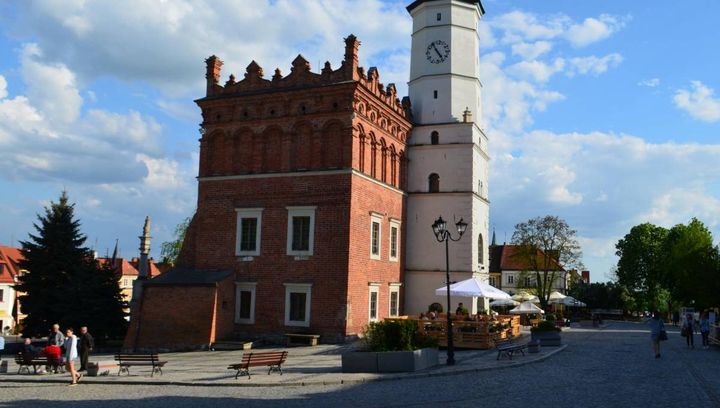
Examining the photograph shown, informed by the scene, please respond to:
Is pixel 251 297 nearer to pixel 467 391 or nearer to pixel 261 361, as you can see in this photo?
pixel 261 361

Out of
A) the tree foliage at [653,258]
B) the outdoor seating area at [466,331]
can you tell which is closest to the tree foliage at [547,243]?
the tree foliage at [653,258]

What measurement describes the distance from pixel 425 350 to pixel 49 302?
26.6 metres

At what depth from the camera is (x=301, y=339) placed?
2706 cm

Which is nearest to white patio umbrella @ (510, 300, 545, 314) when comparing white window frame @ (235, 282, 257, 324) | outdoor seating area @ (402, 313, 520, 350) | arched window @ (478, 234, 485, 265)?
arched window @ (478, 234, 485, 265)

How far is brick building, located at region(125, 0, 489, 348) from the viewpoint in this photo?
2769cm

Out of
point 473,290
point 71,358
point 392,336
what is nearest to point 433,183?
point 473,290

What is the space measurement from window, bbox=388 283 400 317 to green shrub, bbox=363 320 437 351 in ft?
44.8

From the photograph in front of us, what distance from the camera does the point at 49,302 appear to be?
36.3 m

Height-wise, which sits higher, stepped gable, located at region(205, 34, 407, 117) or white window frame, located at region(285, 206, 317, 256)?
stepped gable, located at region(205, 34, 407, 117)

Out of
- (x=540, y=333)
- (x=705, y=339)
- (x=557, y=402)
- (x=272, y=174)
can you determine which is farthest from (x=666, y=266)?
(x=557, y=402)

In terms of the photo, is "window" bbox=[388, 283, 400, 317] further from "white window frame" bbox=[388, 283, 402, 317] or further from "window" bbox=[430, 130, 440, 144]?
"window" bbox=[430, 130, 440, 144]

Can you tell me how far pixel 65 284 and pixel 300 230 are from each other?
16.4m

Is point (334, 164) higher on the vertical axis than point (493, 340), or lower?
higher

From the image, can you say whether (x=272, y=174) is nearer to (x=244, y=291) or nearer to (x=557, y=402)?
(x=244, y=291)
